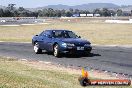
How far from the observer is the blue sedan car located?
2042 cm

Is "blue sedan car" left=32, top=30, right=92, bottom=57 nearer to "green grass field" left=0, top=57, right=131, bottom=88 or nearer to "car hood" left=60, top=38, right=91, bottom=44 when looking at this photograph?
"car hood" left=60, top=38, right=91, bottom=44

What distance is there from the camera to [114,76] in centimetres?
1339

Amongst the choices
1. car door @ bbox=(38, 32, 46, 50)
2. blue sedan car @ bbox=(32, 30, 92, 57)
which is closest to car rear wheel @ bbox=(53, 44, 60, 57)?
blue sedan car @ bbox=(32, 30, 92, 57)

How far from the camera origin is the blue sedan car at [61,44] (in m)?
20.4

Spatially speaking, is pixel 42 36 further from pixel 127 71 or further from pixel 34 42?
pixel 127 71

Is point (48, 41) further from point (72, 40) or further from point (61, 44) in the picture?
point (72, 40)

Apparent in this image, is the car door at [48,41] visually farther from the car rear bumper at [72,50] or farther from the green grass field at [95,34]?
the green grass field at [95,34]

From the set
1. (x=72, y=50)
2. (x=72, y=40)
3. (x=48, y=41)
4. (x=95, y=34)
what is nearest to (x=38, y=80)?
(x=72, y=50)

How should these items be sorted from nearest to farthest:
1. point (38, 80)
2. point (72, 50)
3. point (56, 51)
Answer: point (38, 80) → point (72, 50) → point (56, 51)

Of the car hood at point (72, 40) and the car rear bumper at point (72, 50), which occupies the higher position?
the car hood at point (72, 40)

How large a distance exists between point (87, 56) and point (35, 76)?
852 centimetres

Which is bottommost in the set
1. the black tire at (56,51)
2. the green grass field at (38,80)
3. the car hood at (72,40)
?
the black tire at (56,51)

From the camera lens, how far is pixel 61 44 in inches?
811

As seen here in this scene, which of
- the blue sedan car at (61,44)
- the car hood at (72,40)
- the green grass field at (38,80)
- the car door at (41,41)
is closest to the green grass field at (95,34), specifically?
the car door at (41,41)
